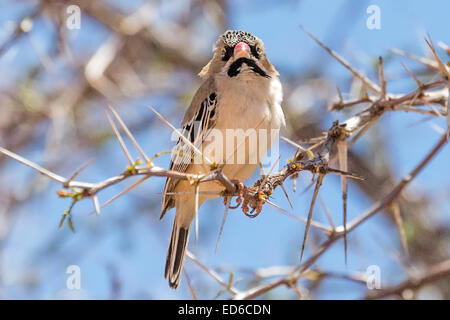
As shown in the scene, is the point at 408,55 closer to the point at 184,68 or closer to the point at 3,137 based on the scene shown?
the point at 184,68

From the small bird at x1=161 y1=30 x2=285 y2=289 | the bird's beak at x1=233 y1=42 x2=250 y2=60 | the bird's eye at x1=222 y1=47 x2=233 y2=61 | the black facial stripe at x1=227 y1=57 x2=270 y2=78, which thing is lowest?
the small bird at x1=161 y1=30 x2=285 y2=289

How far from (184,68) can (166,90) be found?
71cm

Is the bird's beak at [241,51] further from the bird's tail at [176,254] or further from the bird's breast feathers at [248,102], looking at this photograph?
the bird's tail at [176,254]

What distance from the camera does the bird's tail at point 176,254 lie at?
3689 mm

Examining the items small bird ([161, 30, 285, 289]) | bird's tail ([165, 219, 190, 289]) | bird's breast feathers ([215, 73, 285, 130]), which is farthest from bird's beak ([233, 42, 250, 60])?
bird's tail ([165, 219, 190, 289])

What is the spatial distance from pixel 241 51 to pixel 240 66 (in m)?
0.09

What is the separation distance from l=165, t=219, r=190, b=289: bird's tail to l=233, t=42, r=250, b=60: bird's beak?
109 cm

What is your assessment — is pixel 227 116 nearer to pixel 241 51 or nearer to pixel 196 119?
pixel 196 119

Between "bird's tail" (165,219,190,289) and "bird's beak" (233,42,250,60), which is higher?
"bird's beak" (233,42,250,60)

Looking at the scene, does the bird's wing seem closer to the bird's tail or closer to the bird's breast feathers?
the bird's breast feathers

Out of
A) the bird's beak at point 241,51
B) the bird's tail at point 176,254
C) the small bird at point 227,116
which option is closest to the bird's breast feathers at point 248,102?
the small bird at point 227,116

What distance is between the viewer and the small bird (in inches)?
139
